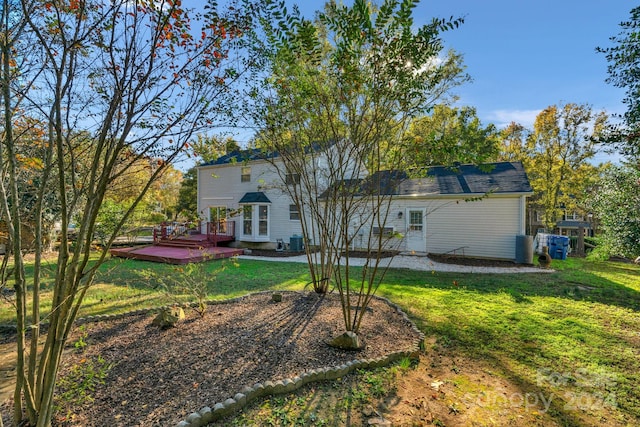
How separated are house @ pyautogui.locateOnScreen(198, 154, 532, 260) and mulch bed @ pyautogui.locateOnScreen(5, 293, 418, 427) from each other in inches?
190

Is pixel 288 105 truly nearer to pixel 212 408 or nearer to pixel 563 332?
pixel 212 408

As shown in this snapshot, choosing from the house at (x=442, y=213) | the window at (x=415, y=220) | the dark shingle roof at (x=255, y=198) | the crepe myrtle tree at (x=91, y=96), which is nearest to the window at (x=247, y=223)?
the house at (x=442, y=213)

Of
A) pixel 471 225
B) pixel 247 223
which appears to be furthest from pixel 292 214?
pixel 471 225

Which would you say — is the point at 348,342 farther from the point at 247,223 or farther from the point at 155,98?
the point at 247,223

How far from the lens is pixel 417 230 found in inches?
503

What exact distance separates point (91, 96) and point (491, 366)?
198 inches

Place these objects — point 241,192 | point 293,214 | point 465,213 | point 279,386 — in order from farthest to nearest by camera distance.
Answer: point 241,192 < point 293,214 < point 465,213 < point 279,386

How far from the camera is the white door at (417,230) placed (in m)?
12.6

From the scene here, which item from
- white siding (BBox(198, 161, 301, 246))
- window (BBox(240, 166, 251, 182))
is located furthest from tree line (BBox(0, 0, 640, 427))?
window (BBox(240, 166, 251, 182))

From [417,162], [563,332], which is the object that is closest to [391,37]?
[417,162]

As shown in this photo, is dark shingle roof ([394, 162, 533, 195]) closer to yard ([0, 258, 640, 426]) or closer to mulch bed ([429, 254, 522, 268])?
mulch bed ([429, 254, 522, 268])

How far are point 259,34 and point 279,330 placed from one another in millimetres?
4288

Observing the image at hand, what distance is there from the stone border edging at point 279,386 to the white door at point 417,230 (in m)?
9.31

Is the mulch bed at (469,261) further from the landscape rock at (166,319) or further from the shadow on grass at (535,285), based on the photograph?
the landscape rock at (166,319)
